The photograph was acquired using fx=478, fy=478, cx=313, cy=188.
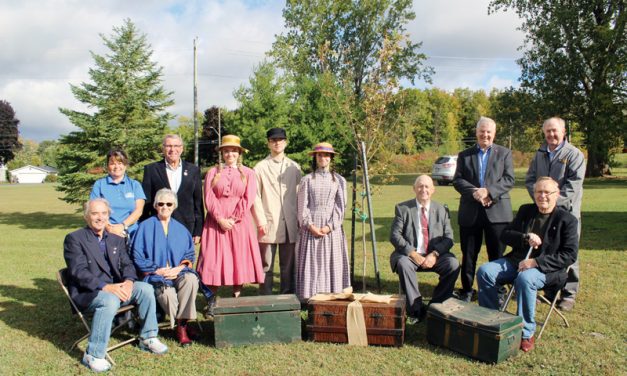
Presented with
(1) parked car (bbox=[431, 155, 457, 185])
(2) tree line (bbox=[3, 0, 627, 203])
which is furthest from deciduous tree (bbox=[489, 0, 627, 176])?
(1) parked car (bbox=[431, 155, 457, 185])

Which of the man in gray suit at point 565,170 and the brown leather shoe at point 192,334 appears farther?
the man in gray suit at point 565,170

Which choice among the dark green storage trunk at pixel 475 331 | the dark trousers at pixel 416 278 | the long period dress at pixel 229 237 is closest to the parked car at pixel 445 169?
the dark trousers at pixel 416 278

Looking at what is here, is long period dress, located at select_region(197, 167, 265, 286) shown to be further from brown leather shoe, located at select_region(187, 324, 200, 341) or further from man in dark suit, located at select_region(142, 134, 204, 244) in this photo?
brown leather shoe, located at select_region(187, 324, 200, 341)

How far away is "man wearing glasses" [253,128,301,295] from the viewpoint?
5.38 metres

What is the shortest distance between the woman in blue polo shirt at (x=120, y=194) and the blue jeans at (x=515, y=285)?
3.53 meters

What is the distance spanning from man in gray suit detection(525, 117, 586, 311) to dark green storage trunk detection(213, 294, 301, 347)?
9.22ft

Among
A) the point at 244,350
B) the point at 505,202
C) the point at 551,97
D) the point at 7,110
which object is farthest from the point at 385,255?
the point at 7,110

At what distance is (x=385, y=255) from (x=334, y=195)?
3.50 metres

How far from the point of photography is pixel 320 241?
5.16m

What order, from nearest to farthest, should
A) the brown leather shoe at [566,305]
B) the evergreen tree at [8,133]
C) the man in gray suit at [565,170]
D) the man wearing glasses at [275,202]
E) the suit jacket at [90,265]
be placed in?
1. the suit jacket at [90,265]
2. the man in gray suit at [565,170]
3. the brown leather shoe at [566,305]
4. the man wearing glasses at [275,202]
5. the evergreen tree at [8,133]

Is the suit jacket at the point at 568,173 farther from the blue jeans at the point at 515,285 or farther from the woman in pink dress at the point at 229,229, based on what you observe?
the woman in pink dress at the point at 229,229

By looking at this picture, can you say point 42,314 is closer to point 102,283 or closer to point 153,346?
point 102,283

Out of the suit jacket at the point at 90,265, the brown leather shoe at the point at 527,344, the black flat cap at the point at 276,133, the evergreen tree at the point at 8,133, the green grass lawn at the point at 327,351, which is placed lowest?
the green grass lawn at the point at 327,351

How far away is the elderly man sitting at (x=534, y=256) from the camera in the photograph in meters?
4.22
